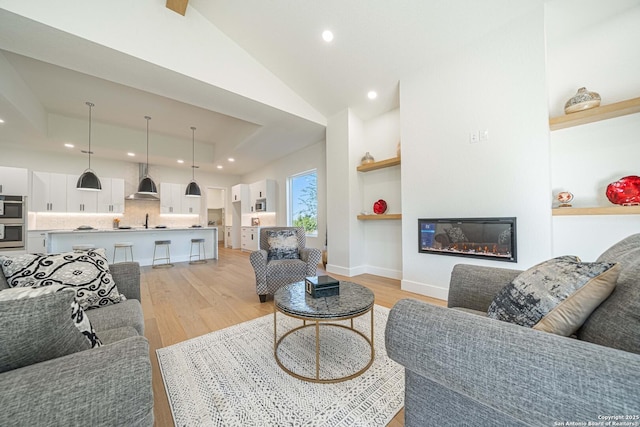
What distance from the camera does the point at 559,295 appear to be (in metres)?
0.82

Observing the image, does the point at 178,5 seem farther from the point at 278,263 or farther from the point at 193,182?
the point at 193,182

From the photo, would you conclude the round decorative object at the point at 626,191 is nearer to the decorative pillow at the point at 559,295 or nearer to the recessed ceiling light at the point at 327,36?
the decorative pillow at the point at 559,295

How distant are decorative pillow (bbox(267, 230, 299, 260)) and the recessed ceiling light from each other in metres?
2.58

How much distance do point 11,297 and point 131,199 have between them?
7.16 m

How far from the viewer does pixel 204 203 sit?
756 centimetres

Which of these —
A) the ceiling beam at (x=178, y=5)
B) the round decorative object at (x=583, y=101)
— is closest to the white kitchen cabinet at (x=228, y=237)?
the ceiling beam at (x=178, y=5)

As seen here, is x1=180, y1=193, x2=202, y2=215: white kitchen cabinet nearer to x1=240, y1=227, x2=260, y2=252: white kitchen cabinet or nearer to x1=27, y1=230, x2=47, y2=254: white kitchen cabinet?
x1=240, y1=227, x2=260, y2=252: white kitchen cabinet

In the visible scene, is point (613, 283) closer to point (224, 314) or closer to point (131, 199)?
point (224, 314)

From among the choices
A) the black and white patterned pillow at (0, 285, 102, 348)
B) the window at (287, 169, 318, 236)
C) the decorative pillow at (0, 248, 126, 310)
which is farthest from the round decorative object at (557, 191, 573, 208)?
the window at (287, 169, 318, 236)

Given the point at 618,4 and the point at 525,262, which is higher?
the point at 618,4

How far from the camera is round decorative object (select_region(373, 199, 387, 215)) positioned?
12.9 ft

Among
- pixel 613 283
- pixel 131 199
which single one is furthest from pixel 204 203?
pixel 613 283

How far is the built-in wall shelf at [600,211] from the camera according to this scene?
193 centimetres

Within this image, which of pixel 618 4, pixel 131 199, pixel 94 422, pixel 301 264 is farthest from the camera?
pixel 131 199
